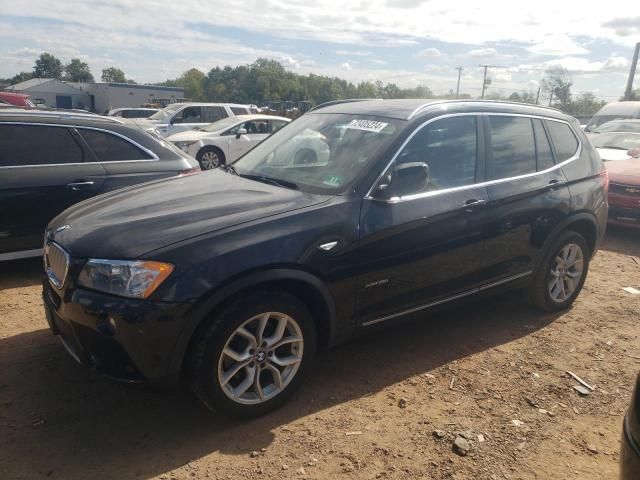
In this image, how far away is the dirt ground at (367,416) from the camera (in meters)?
2.66

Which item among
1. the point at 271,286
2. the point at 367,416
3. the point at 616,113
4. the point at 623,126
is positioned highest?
the point at 616,113

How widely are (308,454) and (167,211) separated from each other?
157 cm

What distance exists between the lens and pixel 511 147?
13.5ft

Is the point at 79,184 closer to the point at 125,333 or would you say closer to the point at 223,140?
the point at 125,333

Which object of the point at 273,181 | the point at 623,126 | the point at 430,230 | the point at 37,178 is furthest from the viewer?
the point at 623,126

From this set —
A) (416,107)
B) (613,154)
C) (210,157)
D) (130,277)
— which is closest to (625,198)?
(613,154)

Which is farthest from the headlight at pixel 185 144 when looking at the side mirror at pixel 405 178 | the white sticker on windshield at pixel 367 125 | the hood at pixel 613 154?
the side mirror at pixel 405 178

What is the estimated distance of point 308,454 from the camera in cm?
274

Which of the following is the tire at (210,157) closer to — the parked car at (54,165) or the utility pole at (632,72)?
the parked car at (54,165)

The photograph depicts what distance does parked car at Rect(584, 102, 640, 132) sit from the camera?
14398 mm

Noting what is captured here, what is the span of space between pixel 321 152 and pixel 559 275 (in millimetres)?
2451

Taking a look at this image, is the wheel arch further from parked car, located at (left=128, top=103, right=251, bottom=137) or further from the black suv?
parked car, located at (left=128, top=103, right=251, bottom=137)

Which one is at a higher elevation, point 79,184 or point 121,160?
point 121,160

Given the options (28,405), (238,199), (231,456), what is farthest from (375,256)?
(28,405)
